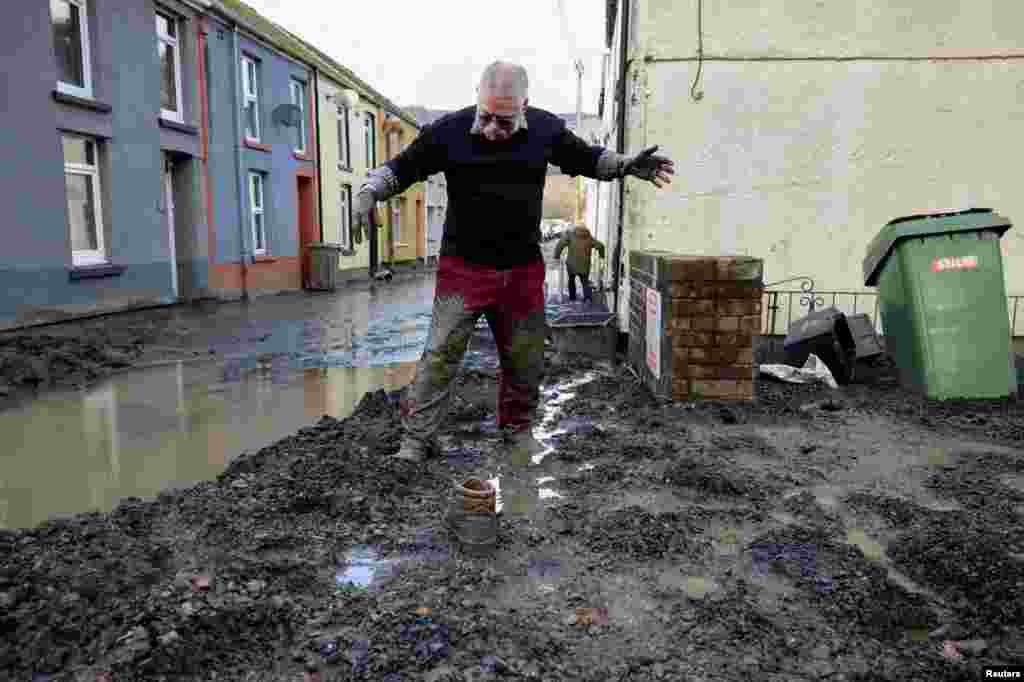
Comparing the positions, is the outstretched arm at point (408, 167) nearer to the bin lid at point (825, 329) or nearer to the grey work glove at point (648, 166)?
the grey work glove at point (648, 166)

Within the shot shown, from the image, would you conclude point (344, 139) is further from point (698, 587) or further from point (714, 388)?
point (698, 587)

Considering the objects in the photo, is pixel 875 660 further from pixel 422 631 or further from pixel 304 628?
pixel 304 628

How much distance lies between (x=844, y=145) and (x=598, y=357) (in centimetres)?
302

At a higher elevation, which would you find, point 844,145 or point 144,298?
point 844,145

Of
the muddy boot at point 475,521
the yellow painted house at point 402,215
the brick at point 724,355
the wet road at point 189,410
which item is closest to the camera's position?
the muddy boot at point 475,521

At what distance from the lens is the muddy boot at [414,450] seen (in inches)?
149

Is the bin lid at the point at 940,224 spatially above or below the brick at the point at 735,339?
above

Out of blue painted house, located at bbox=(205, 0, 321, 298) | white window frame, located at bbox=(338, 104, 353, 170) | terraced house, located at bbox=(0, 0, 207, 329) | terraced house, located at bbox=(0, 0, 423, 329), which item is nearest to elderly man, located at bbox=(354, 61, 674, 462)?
terraced house, located at bbox=(0, 0, 423, 329)

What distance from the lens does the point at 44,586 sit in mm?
2338

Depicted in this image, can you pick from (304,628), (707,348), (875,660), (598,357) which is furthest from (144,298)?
(875,660)

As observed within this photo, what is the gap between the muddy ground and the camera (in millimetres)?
2076

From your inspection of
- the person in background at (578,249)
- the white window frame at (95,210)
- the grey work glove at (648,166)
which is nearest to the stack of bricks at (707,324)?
the grey work glove at (648,166)

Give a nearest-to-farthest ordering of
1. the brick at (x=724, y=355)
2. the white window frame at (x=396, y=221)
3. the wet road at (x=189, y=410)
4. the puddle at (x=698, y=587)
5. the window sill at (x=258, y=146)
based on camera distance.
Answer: the puddle at (x=698, y=587)
the wet road at (x=189, y=410)
the brick at (x=724, y=355)
the window sill at (x=258, y=146)
the white window frame at (x=396, y=221)

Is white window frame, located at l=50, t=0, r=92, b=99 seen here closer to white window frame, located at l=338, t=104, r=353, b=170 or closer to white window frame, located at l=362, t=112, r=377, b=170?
white window frame, located at l=338, t=104, r=353, b=170
